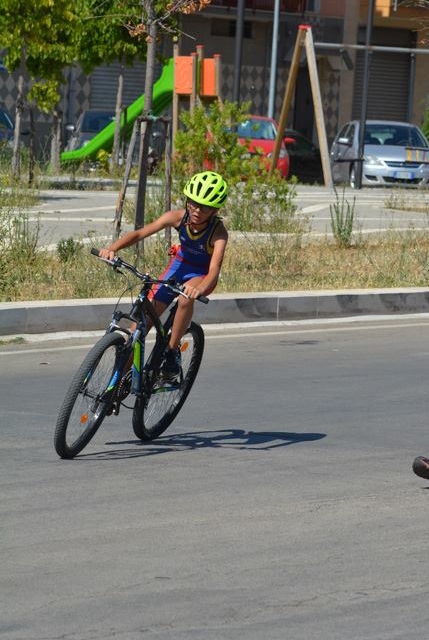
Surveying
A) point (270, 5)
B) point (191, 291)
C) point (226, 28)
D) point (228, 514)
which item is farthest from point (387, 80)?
point (228, 514)

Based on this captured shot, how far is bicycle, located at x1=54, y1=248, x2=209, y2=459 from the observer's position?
7.57m

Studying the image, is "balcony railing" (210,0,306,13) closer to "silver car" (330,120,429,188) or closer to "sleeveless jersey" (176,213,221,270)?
→ "silver car" (330,120,429,188)

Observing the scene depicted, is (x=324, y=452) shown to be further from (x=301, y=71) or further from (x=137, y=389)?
(x=301, y=71)

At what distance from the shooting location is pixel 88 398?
7648mm

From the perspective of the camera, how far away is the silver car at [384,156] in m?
32.0

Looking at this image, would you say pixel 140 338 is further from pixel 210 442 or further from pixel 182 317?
pixel 210 442

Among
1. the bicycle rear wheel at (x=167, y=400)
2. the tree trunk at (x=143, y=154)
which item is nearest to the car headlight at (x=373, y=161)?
the tree trunk at (x=143, y=154)

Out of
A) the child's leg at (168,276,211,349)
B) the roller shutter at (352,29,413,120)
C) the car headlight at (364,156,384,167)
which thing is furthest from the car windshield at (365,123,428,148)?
the child's leg at (168,276,211,349)

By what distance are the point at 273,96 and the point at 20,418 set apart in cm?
3315

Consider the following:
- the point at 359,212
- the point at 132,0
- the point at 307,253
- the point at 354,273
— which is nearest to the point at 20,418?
the point at 354,273

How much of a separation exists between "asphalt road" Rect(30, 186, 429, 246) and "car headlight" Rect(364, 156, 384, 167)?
4032 mm

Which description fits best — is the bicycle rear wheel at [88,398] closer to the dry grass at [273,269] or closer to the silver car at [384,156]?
the dry grass at [273,269]

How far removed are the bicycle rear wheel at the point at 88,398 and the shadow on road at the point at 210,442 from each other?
0.65 feet

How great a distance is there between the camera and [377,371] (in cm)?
1093
